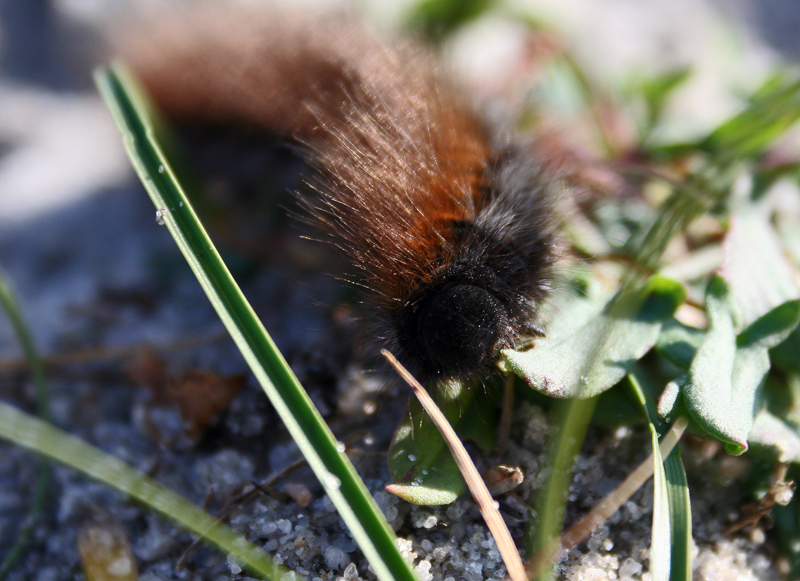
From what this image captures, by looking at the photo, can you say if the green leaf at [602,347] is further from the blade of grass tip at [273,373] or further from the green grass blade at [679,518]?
the blade of grass tip at [273,373]

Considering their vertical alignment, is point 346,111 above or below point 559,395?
above

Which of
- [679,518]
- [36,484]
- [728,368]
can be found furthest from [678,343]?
[36,484]

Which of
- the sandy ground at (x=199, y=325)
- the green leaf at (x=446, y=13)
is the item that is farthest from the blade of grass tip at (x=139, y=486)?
the green leaf at (x=446, y=13)

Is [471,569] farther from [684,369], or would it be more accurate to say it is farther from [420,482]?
[684,369]

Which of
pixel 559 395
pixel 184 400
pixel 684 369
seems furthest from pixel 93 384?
pixel 684 369

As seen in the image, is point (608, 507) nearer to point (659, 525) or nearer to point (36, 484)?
point (659, 525)

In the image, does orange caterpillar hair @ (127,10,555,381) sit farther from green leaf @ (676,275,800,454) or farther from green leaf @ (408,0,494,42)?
green leaf @ (408,0,494,42)
